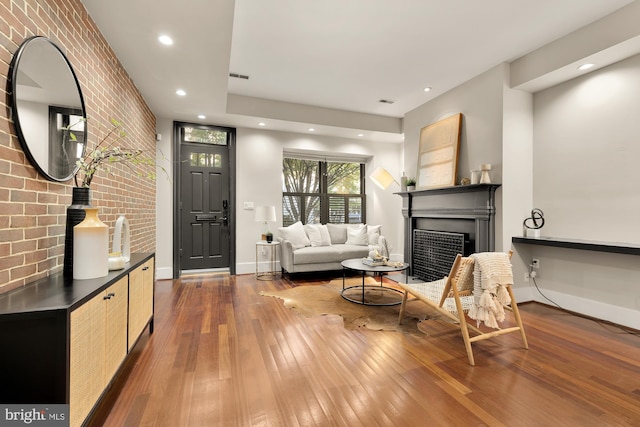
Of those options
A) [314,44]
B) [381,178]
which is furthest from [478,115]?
[381,178]

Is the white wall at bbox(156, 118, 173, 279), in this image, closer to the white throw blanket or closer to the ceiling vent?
the ceiling vent

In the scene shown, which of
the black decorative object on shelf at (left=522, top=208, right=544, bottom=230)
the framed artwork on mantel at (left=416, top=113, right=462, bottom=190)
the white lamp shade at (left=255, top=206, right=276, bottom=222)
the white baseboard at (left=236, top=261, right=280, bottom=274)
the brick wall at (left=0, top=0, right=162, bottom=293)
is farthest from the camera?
the white baseboard at (left=236, top=261, right=280, bottom=274)

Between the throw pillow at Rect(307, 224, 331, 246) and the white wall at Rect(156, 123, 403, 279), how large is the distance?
651 millimetres

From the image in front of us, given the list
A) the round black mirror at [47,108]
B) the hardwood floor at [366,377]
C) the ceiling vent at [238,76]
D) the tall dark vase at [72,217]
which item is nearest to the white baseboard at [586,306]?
the hardwood floor at [366,377]

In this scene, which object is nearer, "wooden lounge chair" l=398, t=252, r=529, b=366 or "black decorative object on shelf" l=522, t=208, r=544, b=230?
"wooden lounge chair" l=398, t=252, r=529, b=366

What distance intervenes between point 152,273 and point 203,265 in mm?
2484

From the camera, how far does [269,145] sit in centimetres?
536

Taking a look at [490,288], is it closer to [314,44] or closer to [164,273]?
[314,44]

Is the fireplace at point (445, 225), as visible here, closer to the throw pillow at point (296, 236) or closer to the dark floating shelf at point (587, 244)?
the dark floating shelf at point (587, 244)

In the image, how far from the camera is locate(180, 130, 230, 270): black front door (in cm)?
489

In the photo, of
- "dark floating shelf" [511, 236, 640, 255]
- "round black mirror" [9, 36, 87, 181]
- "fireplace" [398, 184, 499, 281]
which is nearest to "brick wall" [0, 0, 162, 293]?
"round black mirror" [9, 36, 87, 181]

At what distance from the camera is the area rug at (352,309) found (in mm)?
2785

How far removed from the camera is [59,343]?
3.78 feet

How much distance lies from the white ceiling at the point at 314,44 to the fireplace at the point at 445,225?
1.57 metres
